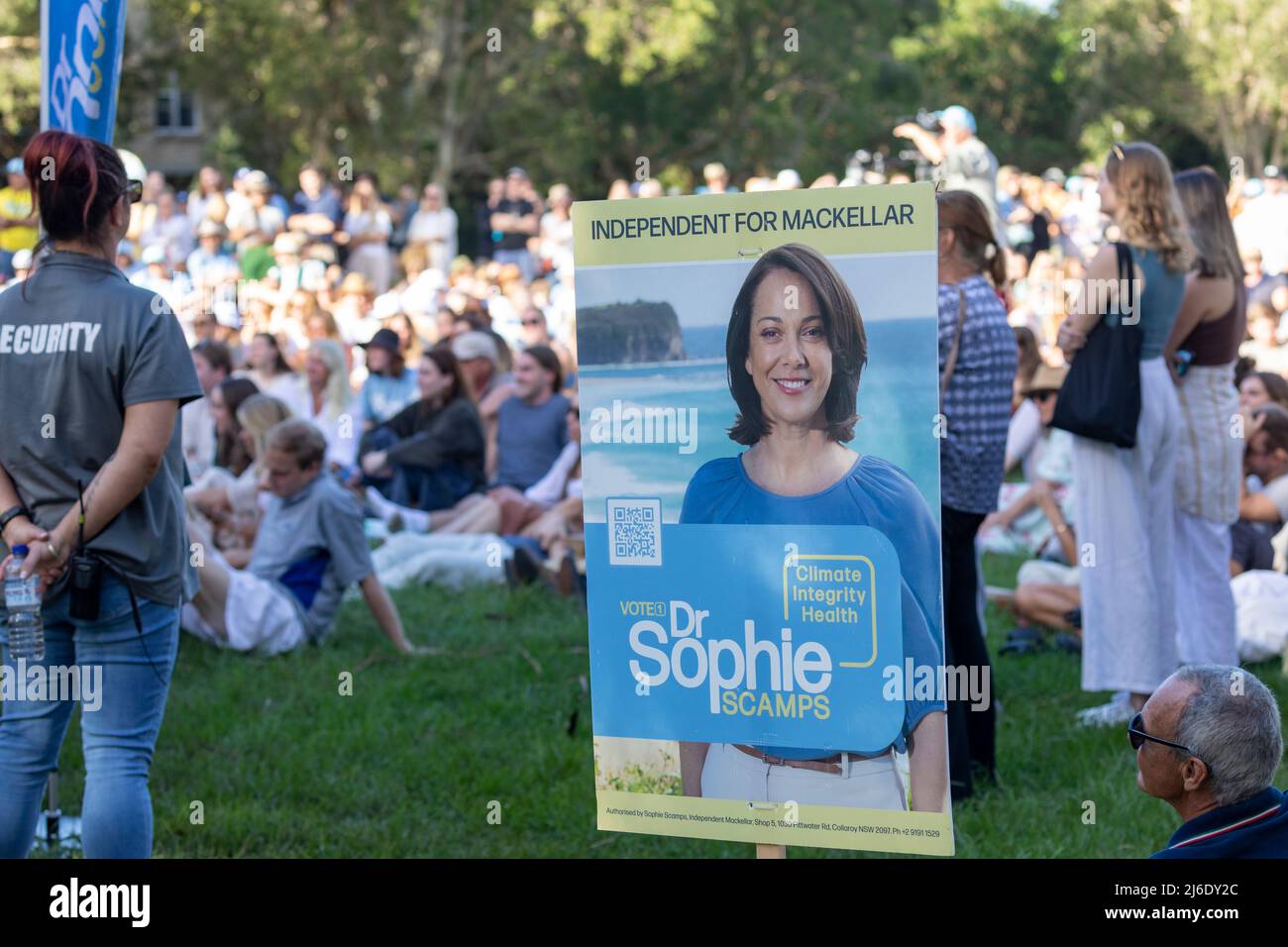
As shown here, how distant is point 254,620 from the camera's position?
7.29 m

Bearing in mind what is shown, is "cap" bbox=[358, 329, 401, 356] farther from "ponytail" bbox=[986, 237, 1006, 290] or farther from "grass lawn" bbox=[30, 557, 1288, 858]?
"ponytail" bbox=[986, 237, 1006, 290]

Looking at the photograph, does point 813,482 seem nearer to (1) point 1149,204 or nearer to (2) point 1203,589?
(1) point 1149,204

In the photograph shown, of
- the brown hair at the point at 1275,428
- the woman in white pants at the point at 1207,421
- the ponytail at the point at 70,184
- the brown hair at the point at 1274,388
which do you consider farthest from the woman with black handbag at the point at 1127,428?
the ponytail at the point at 70,184

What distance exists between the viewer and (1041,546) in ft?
30.5

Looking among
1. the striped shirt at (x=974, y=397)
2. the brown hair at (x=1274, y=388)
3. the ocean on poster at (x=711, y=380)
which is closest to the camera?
the ocean on poster at (x=711, y=380)

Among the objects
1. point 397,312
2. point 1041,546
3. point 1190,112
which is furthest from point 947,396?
point 1190,112

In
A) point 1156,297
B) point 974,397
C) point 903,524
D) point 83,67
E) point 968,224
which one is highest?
point 83,67

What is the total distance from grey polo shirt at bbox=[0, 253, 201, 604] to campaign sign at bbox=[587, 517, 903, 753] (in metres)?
1.10

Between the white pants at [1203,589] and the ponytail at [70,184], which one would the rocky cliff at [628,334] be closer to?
the ponytail at [70,184]

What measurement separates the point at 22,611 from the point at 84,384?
559 mm

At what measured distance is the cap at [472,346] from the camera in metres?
12.1

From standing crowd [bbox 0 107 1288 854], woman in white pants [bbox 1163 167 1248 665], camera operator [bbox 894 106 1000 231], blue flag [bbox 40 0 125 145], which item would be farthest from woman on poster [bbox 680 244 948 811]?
camera operator [bbox 894 106 1000 231]

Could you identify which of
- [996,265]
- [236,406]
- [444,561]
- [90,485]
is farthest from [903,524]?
[236,406]

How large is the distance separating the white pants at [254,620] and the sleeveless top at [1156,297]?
400 centimetres
